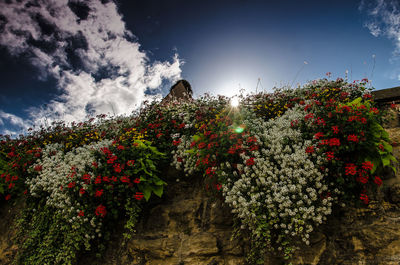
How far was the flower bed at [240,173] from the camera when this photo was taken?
3.13m

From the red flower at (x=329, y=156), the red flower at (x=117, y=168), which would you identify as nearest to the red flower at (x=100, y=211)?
the red flower at (x=117, y=168)

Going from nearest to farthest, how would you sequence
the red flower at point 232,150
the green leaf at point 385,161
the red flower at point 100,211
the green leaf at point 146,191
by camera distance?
the green leaf at point 385,161, the red flower at point 232,150, the red flower at point 100,211, the green leaf at point 146,191

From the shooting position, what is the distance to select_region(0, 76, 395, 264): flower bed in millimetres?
3133

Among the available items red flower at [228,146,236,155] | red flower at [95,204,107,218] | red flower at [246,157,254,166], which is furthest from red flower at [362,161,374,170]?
red flower at [95,204,107,218]

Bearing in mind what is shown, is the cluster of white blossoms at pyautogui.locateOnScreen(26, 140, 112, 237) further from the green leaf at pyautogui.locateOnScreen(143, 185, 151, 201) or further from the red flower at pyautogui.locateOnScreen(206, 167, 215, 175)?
the red flower at pyautogui.locateOnScreen(206, 167, 215, 175)

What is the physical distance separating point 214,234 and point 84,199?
2742 millimetres

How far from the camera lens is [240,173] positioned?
12.1 feet

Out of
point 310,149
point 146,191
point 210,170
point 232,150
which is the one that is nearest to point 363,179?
point 310,149

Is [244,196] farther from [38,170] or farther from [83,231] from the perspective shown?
[38,170]

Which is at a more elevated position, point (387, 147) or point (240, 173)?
point (387, 147)

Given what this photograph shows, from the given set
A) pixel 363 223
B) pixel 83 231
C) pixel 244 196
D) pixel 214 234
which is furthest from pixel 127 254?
pixel 363 223

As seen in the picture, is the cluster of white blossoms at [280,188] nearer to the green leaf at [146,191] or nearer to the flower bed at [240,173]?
the flower bed at [240,173]

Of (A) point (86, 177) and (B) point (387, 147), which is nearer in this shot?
(B) point (387, 147)

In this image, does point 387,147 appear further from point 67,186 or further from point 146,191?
point 67,186
